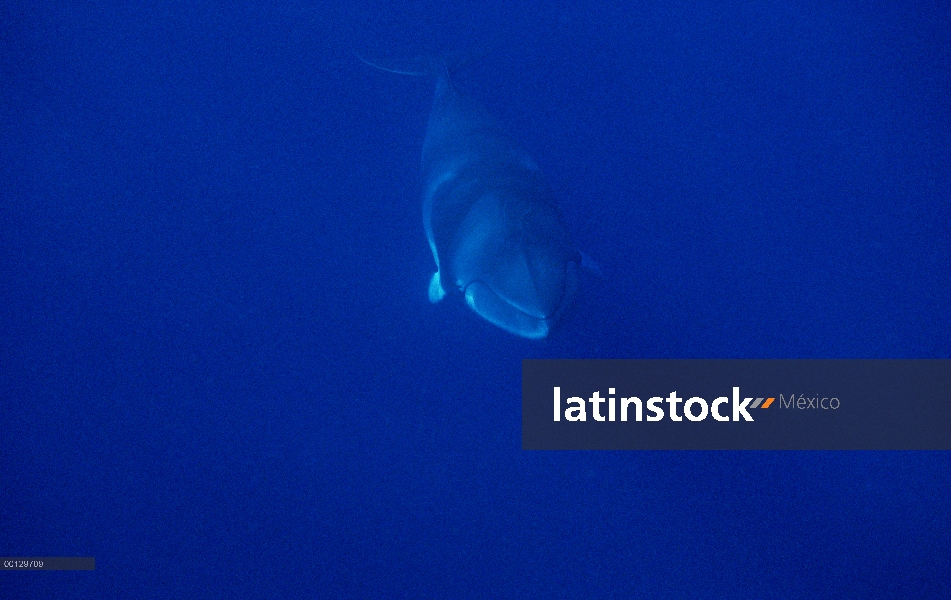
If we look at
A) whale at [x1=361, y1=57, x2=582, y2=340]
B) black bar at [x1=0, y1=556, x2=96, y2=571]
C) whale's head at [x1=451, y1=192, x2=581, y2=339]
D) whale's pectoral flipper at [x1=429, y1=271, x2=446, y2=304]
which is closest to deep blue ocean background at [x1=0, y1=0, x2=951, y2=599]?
black bar at [x1=0, y1=556, x2=96, y2=571]

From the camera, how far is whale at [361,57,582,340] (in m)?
3.90

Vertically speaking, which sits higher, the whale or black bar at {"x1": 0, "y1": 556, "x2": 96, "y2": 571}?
the whale

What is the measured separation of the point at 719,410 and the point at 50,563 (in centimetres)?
708

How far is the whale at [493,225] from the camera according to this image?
3896 millimetres

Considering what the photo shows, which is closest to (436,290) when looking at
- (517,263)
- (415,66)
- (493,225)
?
(493,225)

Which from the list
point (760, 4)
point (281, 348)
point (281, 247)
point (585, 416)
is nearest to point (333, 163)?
point (281, 247)

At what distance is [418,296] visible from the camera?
5.86m

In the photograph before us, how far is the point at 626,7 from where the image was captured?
6.83m

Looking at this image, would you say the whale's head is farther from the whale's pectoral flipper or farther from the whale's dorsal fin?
the whale's dorsal fin

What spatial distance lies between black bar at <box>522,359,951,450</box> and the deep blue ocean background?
17 centimetres

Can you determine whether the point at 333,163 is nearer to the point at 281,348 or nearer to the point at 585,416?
the point at 281,348

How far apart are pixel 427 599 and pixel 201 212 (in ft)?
15.9

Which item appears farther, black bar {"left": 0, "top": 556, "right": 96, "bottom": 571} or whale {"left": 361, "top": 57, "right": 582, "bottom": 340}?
black bar {"left": 0, "top": 556, "right": 96, "bottom": 571}

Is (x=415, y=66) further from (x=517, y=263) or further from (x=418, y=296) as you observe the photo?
(x=517, y=263)
